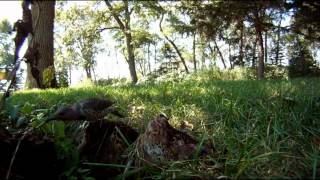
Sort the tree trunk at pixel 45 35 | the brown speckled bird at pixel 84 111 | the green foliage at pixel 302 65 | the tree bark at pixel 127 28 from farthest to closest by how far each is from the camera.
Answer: the tree bark at pixel 127 28 < the green foliage at pixel 302 65 < the tree trunk at pixel 45 35 < the brown speckled bird at pixel 84 111

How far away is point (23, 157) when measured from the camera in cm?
184

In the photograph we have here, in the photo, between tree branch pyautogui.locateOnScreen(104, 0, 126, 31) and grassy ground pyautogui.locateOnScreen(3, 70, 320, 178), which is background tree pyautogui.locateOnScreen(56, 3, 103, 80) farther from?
grassy ground pyautogui.locateOnScreen(3, 70, 320, 178)

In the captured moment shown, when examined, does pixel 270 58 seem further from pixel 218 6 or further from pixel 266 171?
pixel 266 171

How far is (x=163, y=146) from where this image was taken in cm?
203

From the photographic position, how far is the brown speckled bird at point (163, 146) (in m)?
2.01

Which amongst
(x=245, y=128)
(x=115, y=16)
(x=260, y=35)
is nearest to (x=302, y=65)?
(x=260, y=35)

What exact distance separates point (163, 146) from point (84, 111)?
51 cm

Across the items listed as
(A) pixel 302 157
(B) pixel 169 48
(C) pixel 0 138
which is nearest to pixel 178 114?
(A) pixel 302 157

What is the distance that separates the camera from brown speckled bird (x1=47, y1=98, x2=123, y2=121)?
5.54ft

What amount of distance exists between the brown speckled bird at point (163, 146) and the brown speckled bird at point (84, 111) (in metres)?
0.30

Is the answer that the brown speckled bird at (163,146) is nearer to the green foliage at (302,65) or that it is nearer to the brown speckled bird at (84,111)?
the brown speckled bird at (84,111)

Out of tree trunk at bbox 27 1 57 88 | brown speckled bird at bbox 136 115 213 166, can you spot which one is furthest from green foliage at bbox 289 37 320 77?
brown speckled bird at bbox 136 115 213 166

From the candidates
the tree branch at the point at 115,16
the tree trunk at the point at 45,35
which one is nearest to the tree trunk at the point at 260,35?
the tree trunk at the point at 45,35

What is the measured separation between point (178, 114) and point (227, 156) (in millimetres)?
1216
